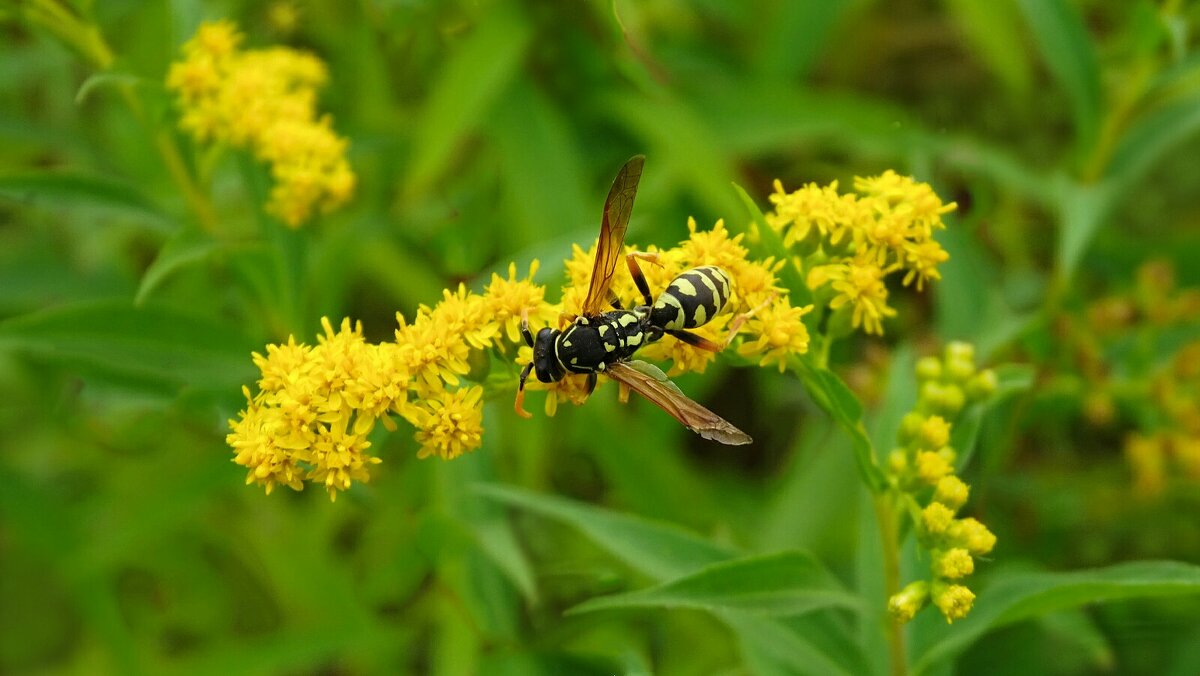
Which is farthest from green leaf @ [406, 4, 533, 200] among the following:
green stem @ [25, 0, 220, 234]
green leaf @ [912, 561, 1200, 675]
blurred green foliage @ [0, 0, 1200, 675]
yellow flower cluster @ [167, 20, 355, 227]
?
green leaf @ [912, 561, 1200, 675]

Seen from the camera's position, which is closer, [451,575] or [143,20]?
[451,575]

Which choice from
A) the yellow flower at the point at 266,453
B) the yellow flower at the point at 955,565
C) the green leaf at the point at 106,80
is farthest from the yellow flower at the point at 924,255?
the green leaf at the point at 106,80

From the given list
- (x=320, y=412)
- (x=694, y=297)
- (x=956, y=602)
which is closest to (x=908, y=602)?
(x=956, y=602)

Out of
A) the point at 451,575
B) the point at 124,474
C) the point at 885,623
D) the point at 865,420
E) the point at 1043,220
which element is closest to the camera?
the point at 885,623

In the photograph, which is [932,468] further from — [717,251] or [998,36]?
[998,36]

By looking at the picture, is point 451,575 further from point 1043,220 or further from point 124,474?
point 1043,220

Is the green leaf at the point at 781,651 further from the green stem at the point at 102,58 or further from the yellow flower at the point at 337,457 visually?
the green stem at the point at 102,58

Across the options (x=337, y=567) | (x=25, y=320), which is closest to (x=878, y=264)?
(x=25, y=320)
